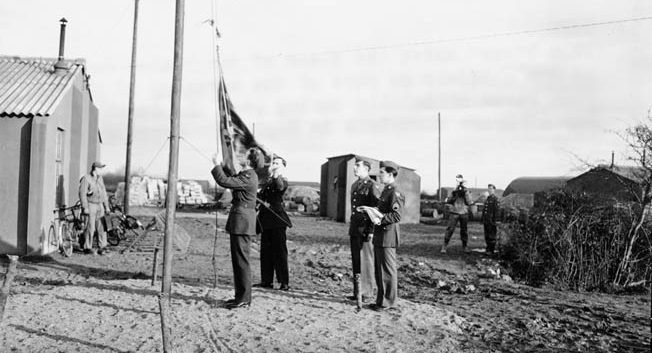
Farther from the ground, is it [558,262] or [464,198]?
[464,198]

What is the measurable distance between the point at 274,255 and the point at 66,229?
6197mm

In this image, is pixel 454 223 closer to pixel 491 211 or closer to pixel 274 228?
pixel 491 211

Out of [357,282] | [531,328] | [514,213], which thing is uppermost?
[514,213]

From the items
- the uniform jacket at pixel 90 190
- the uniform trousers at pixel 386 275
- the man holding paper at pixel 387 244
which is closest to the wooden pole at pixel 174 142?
the man holding paper at pixel 387 244

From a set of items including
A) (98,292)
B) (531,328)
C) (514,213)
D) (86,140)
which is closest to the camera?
(531,328)

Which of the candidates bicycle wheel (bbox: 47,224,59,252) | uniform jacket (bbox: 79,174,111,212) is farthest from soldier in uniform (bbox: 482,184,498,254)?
bicycle wheel (bbox: 47,224,59,252)

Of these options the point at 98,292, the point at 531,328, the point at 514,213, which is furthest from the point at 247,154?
the point at 514,213

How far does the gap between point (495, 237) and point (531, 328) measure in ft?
26.9

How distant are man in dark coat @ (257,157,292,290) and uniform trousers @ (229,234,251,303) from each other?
148 cm

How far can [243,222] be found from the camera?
816cm

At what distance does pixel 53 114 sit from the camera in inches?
537

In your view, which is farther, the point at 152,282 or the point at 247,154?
the point at 152,282

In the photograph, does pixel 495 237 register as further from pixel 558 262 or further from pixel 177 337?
pixel 177 337

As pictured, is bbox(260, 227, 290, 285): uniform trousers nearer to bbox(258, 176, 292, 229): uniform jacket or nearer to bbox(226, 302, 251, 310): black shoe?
bbox(258, 176, 292, 229): uniform jacket
